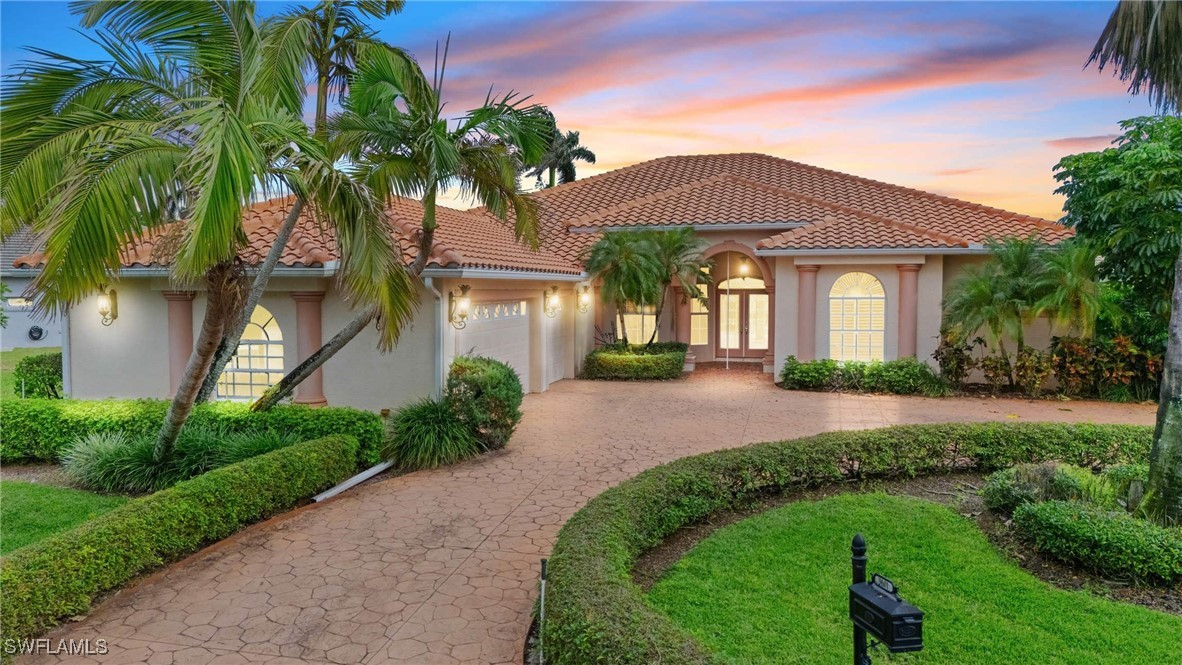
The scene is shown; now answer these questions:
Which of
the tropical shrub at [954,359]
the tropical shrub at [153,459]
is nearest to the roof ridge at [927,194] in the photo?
the tropical shrub at [954,359]

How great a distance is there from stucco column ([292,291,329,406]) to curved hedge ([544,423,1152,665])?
692 centimetres

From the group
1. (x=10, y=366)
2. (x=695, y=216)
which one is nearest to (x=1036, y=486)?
(x=695, y=216)

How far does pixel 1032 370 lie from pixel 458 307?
41.1ft

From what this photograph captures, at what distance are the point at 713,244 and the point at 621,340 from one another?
3.81 metres

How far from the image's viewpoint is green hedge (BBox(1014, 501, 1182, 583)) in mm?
5566

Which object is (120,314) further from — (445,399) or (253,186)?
(253,186)

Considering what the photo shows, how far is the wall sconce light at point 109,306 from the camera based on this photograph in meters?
12.5

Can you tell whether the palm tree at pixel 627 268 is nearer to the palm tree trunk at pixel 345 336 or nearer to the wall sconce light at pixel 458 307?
the wall sconce light at pixel 458 307

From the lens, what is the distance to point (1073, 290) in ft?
45.4

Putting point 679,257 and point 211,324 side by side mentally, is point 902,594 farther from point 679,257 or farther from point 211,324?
point 679,257

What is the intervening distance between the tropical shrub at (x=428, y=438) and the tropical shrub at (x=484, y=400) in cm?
13

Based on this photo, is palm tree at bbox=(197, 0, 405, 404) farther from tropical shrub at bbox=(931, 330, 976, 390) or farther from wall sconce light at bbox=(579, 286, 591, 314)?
tropical shrub at bbox=(931, 330, 976, 390)

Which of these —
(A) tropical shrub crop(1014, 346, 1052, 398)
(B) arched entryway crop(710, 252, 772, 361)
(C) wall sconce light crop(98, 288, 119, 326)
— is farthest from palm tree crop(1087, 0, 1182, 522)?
(C) wall sconce light crop(98, 288, 119, 326)

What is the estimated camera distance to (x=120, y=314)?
41.5ft
